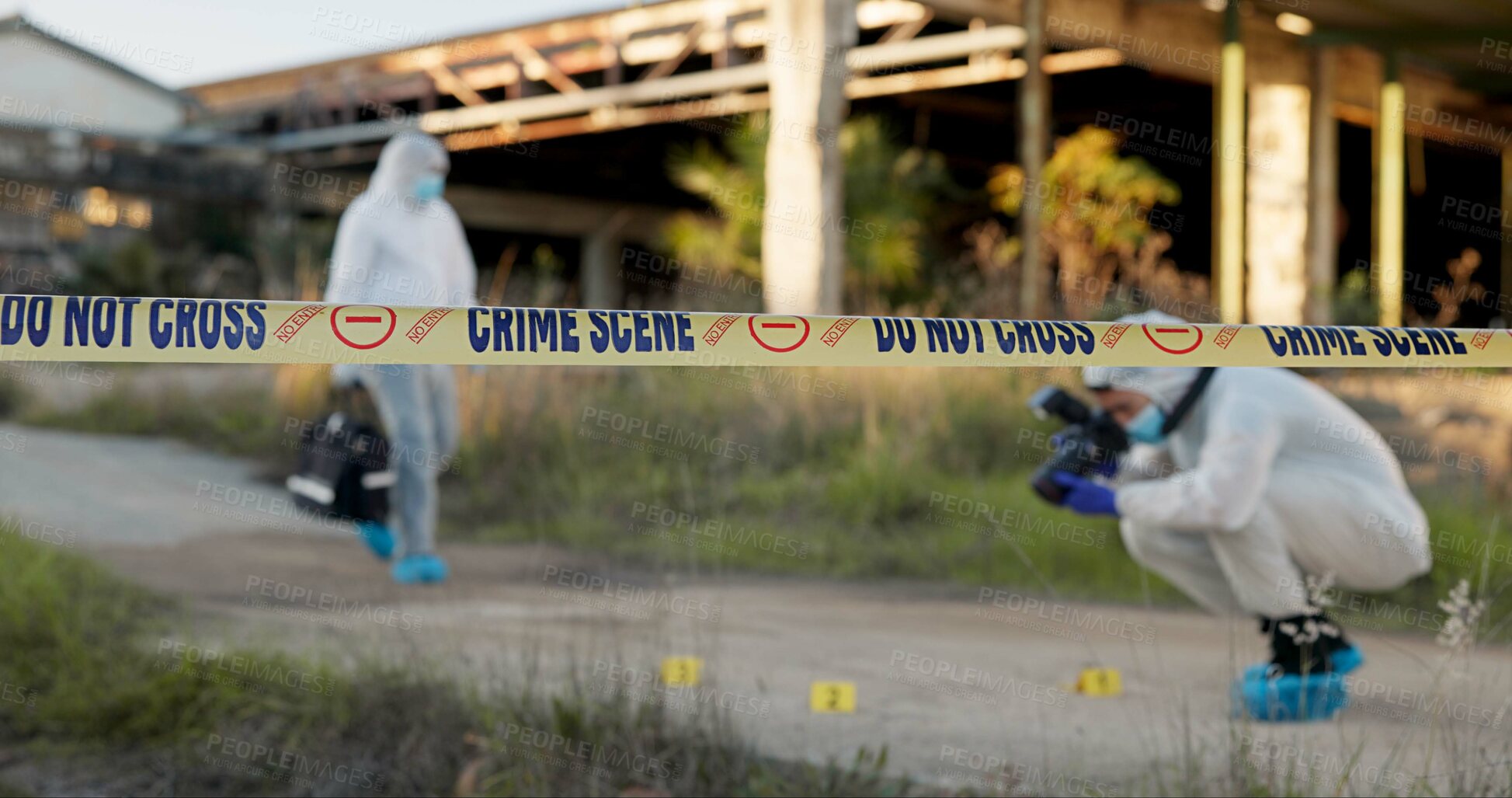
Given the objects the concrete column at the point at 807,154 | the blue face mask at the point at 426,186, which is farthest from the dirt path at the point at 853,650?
the concrete column at the point at 807,154

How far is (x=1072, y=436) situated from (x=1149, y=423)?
23 centimetres

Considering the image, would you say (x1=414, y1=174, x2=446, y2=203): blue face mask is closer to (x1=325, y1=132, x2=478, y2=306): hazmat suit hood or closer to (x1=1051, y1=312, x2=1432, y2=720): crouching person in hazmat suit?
(x1=325, y1=132, x2=478, y2=306): hazmat suit hood

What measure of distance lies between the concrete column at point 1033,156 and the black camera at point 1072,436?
21.7 feet

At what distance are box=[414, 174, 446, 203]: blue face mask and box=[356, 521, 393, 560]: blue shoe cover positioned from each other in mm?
1453

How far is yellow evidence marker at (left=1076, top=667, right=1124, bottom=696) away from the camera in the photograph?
404 centimetres

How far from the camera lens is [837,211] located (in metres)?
10.1

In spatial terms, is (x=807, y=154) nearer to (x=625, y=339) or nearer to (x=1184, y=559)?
(x=1184, y=559)

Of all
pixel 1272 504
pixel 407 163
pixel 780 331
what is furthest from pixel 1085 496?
pixel 407 163

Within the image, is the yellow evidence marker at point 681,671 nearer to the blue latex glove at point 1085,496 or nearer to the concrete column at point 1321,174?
the blue latex glove at point 1085,496

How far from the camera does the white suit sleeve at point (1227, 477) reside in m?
3.73

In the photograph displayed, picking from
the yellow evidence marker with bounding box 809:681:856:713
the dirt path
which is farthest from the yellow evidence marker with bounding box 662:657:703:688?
the yellow evidence marker with bounding box 809:681:856:713

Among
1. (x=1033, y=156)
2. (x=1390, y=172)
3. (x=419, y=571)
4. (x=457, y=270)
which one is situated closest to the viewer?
(x=419, y=571)

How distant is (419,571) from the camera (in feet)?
18.8

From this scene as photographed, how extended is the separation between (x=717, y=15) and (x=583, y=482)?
24.1 ft
